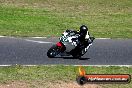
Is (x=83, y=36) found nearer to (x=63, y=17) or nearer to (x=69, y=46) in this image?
(x=69, y=46)

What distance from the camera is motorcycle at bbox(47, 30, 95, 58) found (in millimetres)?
17594

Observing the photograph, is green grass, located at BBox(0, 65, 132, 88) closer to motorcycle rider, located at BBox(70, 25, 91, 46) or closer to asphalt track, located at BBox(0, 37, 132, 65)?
asphalt track, located at BBox(0, 37, 132, 65)

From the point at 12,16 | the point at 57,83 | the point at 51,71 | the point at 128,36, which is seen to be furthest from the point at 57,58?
the point at 12,16

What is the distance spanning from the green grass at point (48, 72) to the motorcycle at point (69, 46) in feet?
5.64

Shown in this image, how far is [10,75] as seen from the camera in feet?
47.6

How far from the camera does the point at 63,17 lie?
96.6 ft

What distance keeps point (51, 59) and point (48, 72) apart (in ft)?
8.69

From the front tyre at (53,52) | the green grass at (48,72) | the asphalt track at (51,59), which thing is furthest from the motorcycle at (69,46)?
the green grass at (48,72)

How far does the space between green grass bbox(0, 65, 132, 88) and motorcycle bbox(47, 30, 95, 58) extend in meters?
1.72

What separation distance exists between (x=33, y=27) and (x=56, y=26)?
1.44 metres

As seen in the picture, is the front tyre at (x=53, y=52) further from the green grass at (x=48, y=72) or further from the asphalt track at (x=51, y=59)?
the green grass at (x=48, y=72)

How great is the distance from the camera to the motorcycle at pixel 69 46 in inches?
693

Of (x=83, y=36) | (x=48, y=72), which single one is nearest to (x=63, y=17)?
(x=83, y=36)

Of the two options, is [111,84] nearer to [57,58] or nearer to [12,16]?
[57,58]
